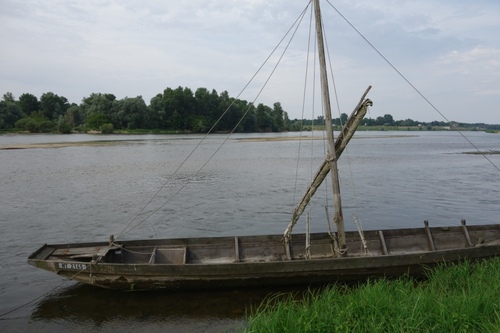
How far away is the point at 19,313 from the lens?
10633 millimetres

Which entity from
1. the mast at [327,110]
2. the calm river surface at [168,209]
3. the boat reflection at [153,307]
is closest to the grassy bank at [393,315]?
the calm river surface at [168,209]

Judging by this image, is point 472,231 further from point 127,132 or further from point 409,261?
point 127,132

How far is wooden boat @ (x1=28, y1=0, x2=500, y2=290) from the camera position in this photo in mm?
10703

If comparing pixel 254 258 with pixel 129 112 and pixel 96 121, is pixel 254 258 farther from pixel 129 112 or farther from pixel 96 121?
pixel 96 121

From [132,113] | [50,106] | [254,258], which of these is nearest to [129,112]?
[132,113]

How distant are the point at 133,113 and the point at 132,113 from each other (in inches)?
10.6

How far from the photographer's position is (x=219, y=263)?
1073 cm

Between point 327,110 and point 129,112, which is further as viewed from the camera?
point 129,112

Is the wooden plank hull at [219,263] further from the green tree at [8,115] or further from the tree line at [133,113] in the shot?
the green tree at [8,115]

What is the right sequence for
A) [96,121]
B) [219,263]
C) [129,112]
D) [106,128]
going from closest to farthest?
[219,263] → [106,128] → [96,121] → [129,112]

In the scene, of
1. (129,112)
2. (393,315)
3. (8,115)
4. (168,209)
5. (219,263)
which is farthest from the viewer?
(129,112)

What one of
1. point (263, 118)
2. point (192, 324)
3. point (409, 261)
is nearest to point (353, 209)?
point (409, 261)

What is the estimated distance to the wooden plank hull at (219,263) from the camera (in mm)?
10688

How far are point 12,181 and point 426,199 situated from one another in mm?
30162
